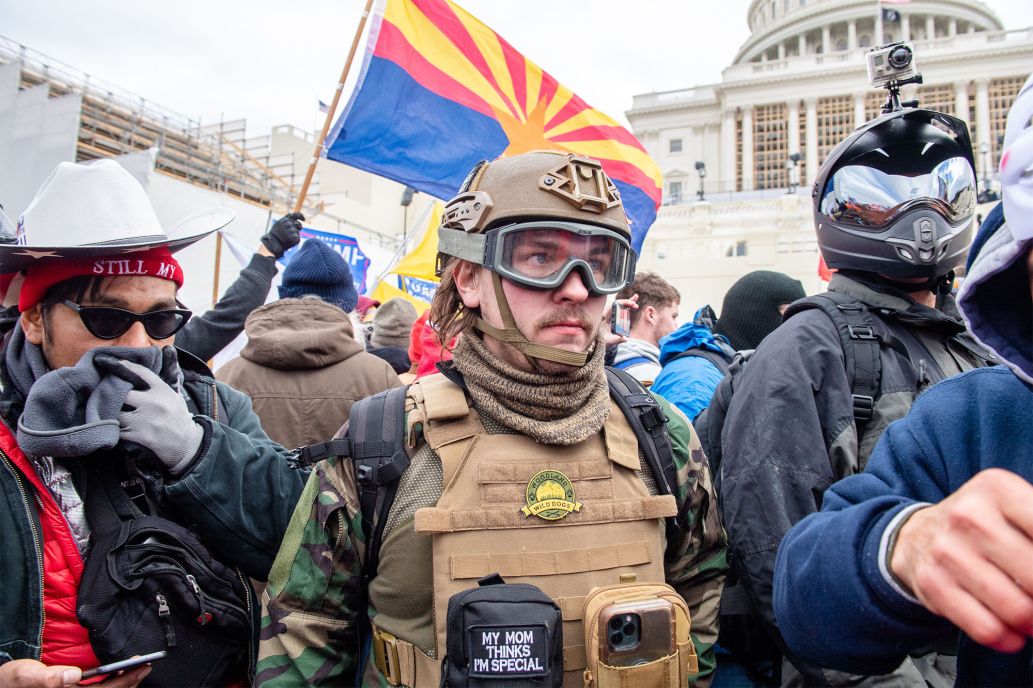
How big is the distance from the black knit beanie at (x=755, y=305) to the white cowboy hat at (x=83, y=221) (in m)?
3.06

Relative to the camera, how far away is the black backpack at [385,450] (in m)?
1.96

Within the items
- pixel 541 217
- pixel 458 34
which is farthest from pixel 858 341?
pixel 458 34

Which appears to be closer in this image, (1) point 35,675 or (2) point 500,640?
(2) point 500,640

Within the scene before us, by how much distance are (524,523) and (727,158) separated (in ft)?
214

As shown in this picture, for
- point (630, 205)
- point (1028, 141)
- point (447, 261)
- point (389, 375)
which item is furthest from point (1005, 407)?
point (630, 205)

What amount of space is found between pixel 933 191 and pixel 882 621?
1.91 m

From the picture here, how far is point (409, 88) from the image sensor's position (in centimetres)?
595

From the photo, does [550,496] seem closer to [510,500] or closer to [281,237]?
[510,500]

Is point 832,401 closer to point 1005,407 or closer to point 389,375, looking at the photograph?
→ point 1005,407

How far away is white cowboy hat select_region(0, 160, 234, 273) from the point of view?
2.23m

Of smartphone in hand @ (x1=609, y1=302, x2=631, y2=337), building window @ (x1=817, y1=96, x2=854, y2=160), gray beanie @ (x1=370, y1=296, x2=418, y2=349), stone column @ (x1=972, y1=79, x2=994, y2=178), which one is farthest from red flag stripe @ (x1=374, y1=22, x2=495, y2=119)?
stone column @ (x1=972, y1=79, x2=994, y2=178)

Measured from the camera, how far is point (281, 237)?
418 centimetres

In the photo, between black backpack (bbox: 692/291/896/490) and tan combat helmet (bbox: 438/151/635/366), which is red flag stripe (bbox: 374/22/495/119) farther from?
black backpack (bbox: 692/291/896/490)

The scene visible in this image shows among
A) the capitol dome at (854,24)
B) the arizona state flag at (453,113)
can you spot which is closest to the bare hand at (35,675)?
the arizona state flag at (453,113)
